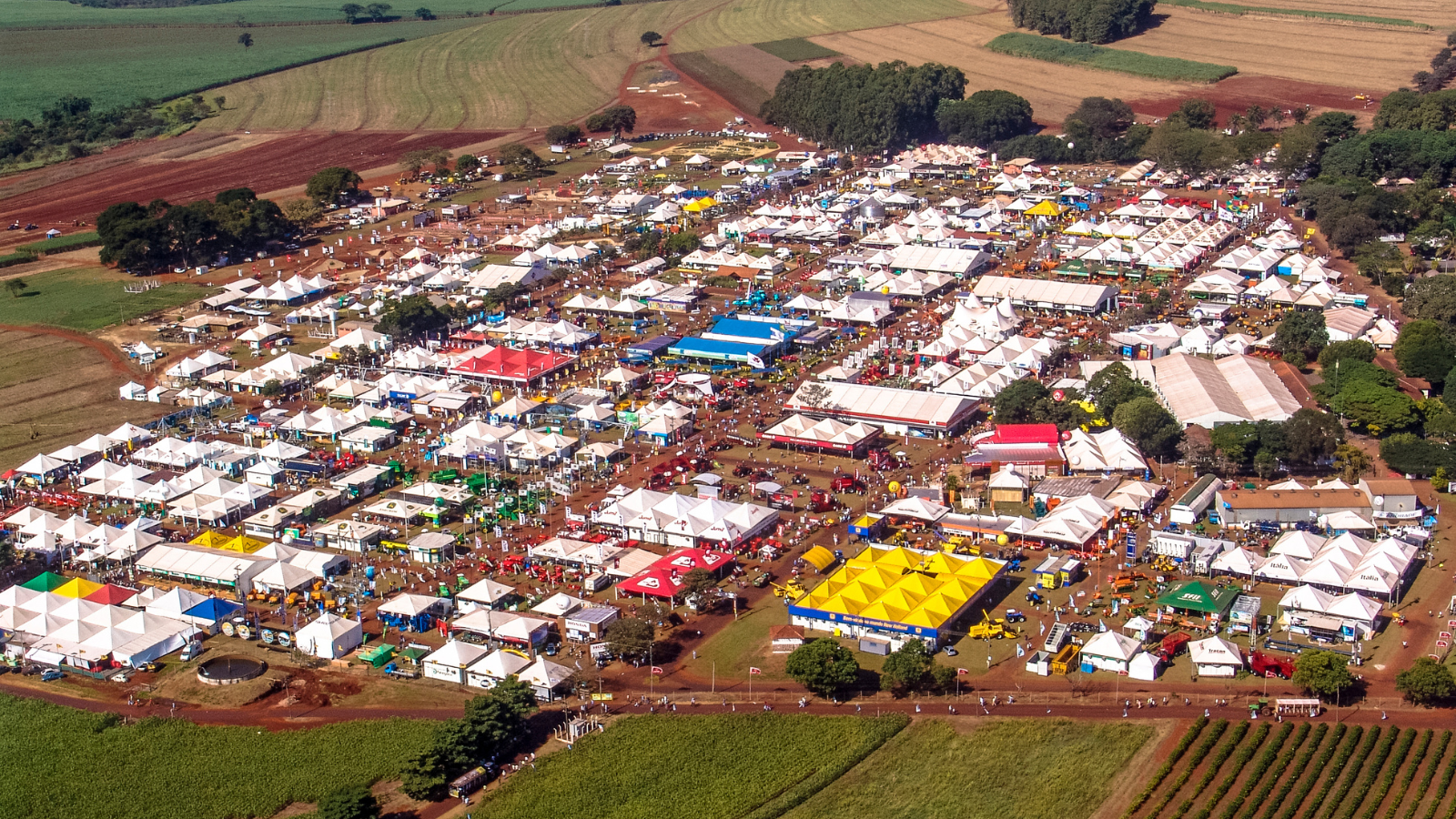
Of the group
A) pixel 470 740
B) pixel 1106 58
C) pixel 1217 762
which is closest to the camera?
pixel 1217 762

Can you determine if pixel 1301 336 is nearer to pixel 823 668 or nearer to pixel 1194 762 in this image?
pixel 1194 762

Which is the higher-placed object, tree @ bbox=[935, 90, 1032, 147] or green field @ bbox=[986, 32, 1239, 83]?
green field @ bbox=[986, 32, 1239, 83]

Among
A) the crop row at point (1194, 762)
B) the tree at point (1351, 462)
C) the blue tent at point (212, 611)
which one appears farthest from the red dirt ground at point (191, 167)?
the crop row at point (1194, 762)

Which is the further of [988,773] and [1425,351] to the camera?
[1425,351]

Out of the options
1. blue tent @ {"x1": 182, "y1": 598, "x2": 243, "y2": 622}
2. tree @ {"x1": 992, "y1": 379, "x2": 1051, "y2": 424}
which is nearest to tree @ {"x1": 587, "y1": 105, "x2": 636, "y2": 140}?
tree @ {"x1": 992, "y1": 379, "x2": 1051, "y2": 424}

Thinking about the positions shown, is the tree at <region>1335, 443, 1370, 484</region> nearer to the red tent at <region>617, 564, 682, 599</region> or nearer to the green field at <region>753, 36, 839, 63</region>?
the red tent at <region>617, 564, 682, 599</region>

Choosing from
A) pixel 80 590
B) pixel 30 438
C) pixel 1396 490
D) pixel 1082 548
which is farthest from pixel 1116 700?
pixel 30 438

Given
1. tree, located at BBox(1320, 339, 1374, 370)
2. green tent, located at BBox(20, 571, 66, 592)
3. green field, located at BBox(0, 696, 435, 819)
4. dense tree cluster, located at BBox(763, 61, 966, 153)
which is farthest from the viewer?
dense tree cluster, located at BBox(763, 61, 966, 153)

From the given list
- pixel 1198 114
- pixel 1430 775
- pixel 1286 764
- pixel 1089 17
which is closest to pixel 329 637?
pixel 1286 764
